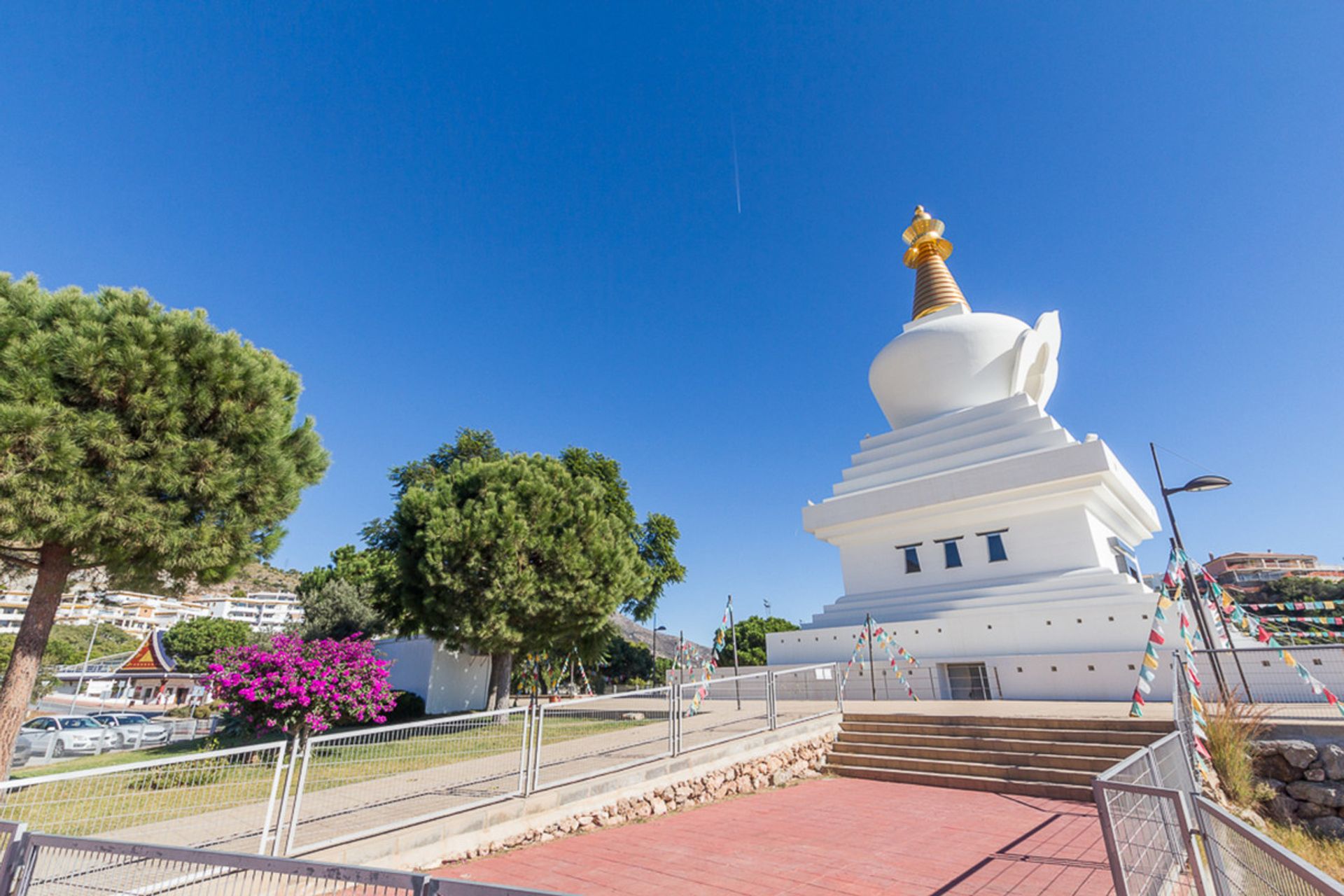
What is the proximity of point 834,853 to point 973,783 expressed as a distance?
4085 millimetres

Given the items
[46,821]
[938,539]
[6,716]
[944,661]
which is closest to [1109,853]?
[46,821]

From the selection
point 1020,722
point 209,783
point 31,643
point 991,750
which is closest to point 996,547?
point 1020,722

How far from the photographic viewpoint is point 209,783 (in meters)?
5.42

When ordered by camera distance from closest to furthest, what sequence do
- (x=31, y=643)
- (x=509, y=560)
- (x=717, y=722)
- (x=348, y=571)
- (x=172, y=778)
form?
(x=172, y=778), (x=31, y=643), (x=717, y=722), (x=509, y=560), (x=348, y=571)

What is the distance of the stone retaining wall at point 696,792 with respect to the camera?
21.5ft

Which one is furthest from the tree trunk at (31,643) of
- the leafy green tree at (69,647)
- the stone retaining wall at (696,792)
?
the leafy green tree at (69,647)

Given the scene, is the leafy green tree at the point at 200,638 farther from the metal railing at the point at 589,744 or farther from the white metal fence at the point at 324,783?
the white metal fence at the point at 324,783

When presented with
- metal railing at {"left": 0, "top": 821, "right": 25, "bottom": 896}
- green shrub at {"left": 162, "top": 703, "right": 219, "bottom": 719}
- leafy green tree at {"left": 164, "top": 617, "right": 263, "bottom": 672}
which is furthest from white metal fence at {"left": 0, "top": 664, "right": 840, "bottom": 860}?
leafy green tree at {"left": 164, "top": 617, "right": 263, "bottom": 672}

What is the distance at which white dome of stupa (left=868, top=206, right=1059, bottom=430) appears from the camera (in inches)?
854

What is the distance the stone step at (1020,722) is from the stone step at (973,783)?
1.07 metres

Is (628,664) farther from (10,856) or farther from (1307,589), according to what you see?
(1307,589)

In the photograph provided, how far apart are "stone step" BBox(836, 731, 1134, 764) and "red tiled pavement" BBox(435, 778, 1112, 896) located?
1.13 m

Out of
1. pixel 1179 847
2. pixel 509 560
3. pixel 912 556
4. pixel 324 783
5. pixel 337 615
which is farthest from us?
pixel 337 615

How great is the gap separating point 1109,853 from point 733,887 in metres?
3.17
